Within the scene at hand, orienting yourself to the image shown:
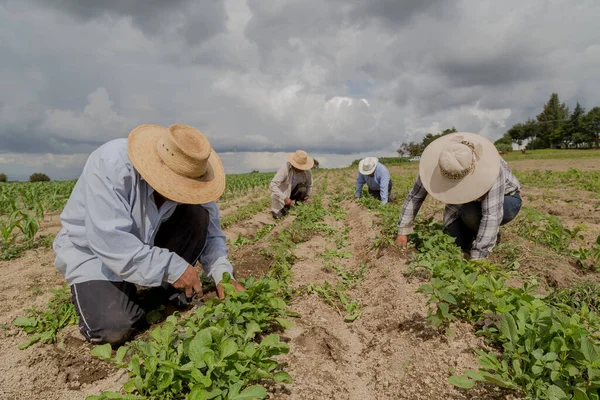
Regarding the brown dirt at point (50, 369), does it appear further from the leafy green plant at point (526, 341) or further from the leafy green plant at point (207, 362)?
the leafy green plant at point (526, 341)

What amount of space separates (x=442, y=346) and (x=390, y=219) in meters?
2.74

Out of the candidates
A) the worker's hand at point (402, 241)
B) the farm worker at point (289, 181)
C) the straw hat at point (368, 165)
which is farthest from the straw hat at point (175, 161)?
the straw hat at point (368, 165)

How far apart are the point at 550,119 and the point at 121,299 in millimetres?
94323

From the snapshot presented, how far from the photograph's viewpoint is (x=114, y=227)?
2.21 meters

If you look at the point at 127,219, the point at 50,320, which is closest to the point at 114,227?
the point at 127,219

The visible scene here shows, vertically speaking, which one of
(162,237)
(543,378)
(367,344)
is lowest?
(367,344)

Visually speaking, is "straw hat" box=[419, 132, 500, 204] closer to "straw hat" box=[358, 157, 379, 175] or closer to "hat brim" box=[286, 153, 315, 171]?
"hat brim" box=[286, 153, 315, 171]

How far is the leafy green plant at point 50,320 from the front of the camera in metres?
2.41

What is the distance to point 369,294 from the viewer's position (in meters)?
3.13

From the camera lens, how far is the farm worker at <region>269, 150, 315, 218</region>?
693cm

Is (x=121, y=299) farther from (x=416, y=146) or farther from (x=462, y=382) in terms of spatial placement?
(x=416, y=146)

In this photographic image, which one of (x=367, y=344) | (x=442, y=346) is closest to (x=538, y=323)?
(x=442, y=346)

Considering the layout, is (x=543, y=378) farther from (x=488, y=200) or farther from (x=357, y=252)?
(x=357, y=252)

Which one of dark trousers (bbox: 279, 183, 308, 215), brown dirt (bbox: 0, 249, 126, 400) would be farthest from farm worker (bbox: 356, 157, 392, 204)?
brown dirt (bbox: 0, 249, 126, 400)
